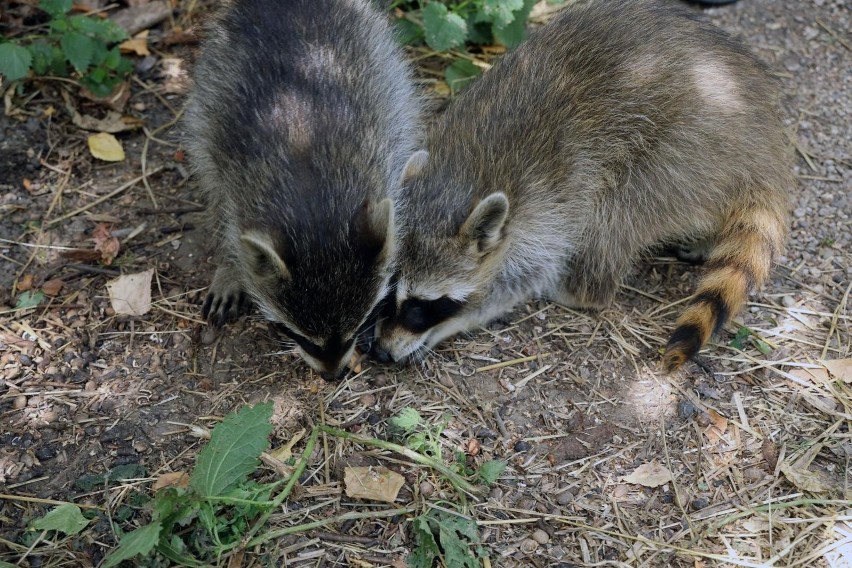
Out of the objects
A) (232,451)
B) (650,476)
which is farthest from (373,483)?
(650,476)

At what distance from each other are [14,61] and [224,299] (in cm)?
191

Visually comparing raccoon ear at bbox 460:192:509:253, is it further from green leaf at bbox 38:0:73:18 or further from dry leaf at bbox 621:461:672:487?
green leaf at bbox 38:0:73:18

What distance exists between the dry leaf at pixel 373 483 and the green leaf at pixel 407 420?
222mm

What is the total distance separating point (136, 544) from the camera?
2.93 m

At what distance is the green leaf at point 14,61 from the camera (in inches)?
177

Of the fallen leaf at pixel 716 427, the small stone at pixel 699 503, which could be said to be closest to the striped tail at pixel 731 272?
the fallen leaf at pixel 716 427

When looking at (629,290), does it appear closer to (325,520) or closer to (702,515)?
(702,515)

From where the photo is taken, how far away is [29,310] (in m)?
4.17

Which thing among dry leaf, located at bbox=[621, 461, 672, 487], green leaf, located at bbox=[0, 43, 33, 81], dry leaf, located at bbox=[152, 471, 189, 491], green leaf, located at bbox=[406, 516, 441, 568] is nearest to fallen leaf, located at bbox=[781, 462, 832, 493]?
dry leaf, located at bbox=[621, 461, 672, 487]

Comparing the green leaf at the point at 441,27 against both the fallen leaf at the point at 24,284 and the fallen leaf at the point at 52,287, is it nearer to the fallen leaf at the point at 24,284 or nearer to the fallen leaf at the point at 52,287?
the fallen leaf at the point at 52,287

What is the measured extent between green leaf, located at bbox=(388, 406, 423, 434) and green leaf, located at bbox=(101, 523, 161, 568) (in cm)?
116

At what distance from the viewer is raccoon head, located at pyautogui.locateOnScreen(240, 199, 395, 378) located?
136 inches

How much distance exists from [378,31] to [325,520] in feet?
10.00

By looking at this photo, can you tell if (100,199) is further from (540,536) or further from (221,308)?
(540,536)
